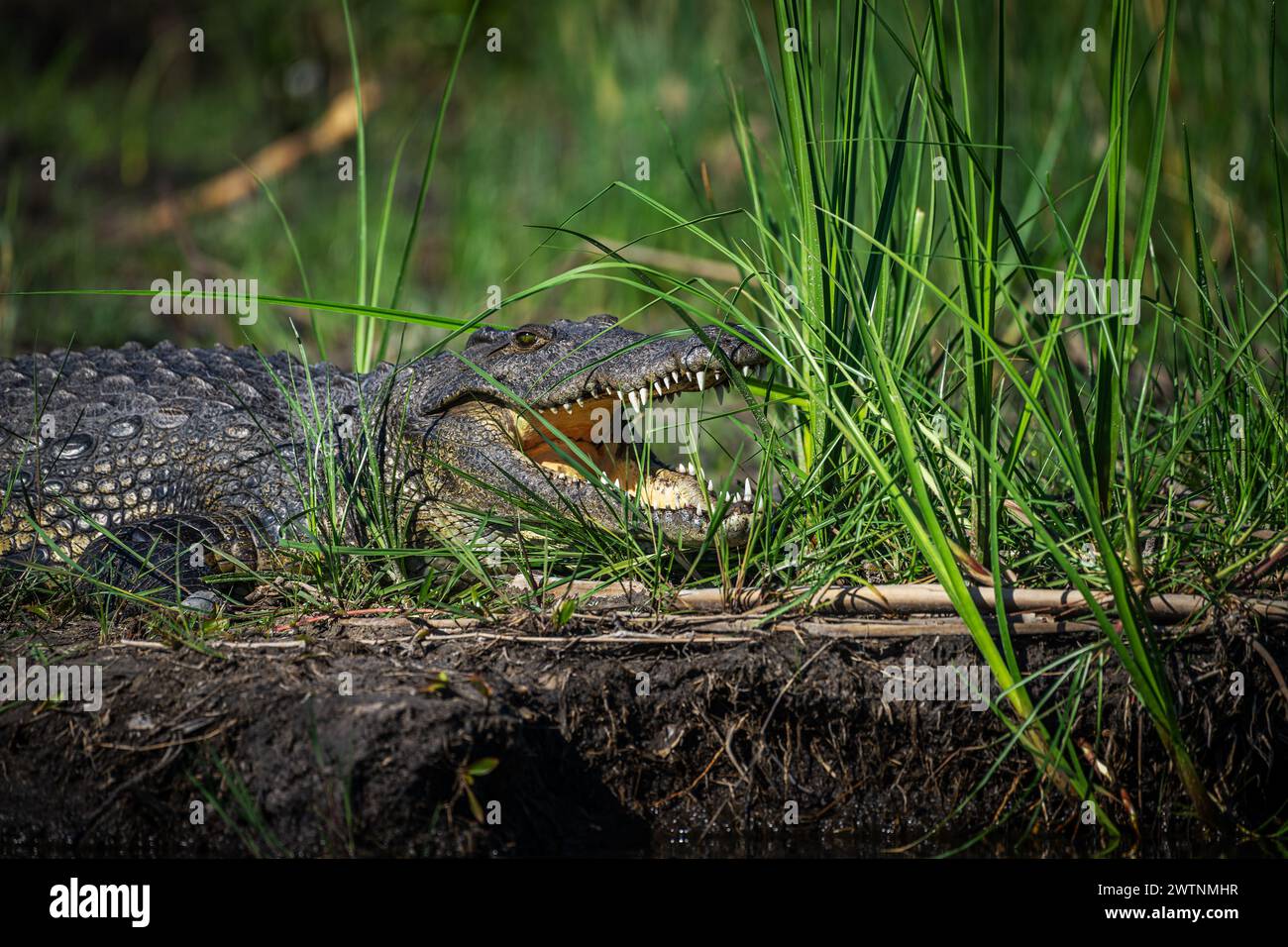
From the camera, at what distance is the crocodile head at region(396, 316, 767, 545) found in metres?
3.68

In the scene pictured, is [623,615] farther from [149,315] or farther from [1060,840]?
[149,315]

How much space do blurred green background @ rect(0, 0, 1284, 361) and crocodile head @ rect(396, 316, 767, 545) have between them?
1.63 feet

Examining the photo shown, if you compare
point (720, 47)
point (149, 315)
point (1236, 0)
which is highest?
point (720, 47)

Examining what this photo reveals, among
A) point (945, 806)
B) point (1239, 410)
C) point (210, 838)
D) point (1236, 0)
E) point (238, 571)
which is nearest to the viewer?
point (210, 838)

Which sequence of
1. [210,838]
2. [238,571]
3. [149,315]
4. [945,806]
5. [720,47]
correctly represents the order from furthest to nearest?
[720,47], [149,315], [238,571], [945,806], [210,838]

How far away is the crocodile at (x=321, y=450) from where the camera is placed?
12.6 feet

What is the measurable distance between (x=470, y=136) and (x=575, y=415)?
5.74 meters

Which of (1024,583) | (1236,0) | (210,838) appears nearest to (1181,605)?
(1024,583)

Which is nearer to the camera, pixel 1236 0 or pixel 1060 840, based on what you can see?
pixel 1060 840

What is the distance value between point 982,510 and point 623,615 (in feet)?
3.51

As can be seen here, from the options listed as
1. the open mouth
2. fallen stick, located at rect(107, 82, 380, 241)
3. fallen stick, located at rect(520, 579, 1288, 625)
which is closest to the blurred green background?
fallen stick, located at rect(107, 82, 380, 241)

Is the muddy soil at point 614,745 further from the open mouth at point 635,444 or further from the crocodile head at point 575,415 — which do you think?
the crocodile head at point 575,415

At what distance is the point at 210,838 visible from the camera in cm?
293

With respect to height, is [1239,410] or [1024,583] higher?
[1239,410]
